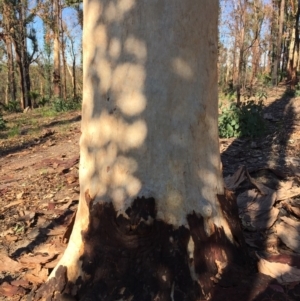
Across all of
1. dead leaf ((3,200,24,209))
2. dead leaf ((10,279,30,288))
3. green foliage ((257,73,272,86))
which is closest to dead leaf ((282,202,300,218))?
dead leaf ((10,279,30,288))

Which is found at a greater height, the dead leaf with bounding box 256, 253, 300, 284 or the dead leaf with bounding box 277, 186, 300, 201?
the dead leaf with bounding box 277, 186, 300, 201

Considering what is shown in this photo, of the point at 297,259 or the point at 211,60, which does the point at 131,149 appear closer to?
the point at 211,60

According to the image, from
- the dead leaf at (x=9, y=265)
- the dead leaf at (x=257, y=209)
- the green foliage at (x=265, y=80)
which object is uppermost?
the green foliage at (x=265, y=80)

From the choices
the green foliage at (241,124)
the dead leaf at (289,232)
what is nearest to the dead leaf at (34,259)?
the dead leaf at (289,232)

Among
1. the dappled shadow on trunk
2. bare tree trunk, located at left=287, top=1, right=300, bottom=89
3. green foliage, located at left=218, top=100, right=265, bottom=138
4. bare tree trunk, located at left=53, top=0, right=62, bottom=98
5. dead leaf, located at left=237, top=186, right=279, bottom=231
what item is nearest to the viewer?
the dappled shadow on trunk

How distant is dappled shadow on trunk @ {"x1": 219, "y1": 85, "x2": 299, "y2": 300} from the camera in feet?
6.39

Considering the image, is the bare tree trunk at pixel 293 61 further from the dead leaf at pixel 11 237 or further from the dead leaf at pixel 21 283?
the dead leaf at pixel 21 283

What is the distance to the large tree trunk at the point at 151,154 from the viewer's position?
6.09ft

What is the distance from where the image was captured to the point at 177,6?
1.84 meters

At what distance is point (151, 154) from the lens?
189cm

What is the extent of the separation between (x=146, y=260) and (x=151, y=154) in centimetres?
50

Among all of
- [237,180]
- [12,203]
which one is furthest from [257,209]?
[12,203]

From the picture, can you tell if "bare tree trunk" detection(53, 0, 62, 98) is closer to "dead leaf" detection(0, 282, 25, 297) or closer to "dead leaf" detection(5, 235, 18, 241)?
"dead leaf" detection(5, 235, 18, 241)

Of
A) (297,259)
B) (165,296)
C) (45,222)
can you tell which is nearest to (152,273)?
(165,296)
